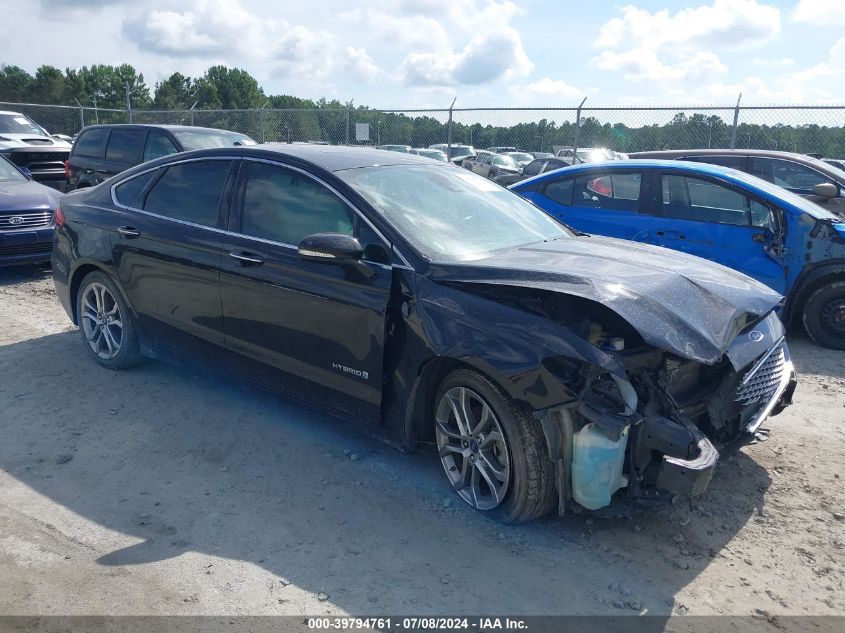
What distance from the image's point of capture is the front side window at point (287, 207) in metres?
4.01

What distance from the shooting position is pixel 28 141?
612 inches

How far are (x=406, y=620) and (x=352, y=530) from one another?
0.70 m

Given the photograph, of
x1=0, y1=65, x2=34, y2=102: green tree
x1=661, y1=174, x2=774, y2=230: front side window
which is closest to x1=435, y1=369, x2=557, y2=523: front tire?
x1=661, y1=174, x2=774, y2=230: front side window

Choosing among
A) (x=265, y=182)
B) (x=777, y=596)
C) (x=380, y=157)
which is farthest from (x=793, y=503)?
(x=265, y=182)

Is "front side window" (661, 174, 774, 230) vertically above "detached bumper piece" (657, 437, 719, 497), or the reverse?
"front side window" (661, 174, 774, 230)

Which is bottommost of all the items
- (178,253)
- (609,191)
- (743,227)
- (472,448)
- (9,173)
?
(472,448)

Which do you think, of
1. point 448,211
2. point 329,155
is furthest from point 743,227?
point 329,155

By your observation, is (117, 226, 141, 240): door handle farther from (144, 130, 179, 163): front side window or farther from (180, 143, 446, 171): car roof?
(144, 130, 179, 163): front side window

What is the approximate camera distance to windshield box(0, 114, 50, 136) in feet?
51.5

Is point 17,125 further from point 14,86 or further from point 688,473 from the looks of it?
point 14,86

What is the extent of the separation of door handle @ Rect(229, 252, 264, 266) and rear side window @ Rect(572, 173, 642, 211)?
440 cm

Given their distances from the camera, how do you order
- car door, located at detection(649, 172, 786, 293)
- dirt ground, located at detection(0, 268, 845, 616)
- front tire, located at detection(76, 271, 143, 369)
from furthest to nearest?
car door, located at detection(649, 172, 786, 293), front tire, located at detection(76, 271, 143, 369), dirt ground, located at detection(0, 268, 845, 616)

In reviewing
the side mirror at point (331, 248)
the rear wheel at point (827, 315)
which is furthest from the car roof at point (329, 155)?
the rear wheel at point (827, 315)

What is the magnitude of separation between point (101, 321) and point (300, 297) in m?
2.28
